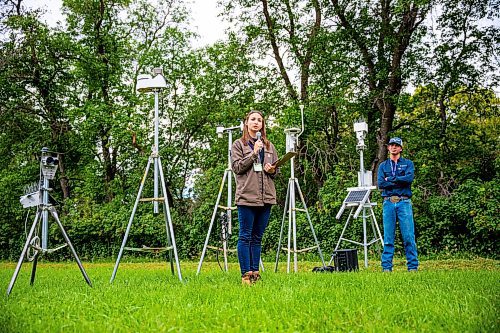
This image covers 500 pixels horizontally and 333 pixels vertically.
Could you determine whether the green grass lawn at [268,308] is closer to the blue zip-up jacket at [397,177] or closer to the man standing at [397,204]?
the man standing at [397,204]

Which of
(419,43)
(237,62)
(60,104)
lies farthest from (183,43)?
(419,43)

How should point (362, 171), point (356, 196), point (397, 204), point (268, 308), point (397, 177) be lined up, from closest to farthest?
1. point (268, 308)
2. point (397, 177)
3. point (397, 204)
4. point (356, 196)
5. point (362, 171)

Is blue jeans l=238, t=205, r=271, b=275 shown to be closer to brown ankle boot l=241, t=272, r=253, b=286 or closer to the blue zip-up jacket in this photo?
brown ankle boot l=241, t=272, r=253, b=286

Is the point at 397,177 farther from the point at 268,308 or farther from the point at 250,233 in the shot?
the point at 268,308

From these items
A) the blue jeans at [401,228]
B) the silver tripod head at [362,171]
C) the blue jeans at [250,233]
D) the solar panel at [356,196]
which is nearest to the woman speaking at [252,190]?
the blue jeans at [250,233]

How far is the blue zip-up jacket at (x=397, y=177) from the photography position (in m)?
6.52

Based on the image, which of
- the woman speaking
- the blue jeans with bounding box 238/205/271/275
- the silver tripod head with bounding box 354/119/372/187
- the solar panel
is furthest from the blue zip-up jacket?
the blue jeans with bounding box 238/205/271/275

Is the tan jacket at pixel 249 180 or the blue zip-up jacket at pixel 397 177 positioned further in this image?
the blue zip-up jacket at pixel 397 177

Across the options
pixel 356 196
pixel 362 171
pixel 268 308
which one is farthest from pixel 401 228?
pixel 268 308

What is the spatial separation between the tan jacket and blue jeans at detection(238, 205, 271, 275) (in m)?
0.09

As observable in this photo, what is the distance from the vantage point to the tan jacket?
4812 millimetres

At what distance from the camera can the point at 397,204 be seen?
6633 mm

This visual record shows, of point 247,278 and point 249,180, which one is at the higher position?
point 249,180

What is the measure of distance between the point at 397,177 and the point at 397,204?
362mm
